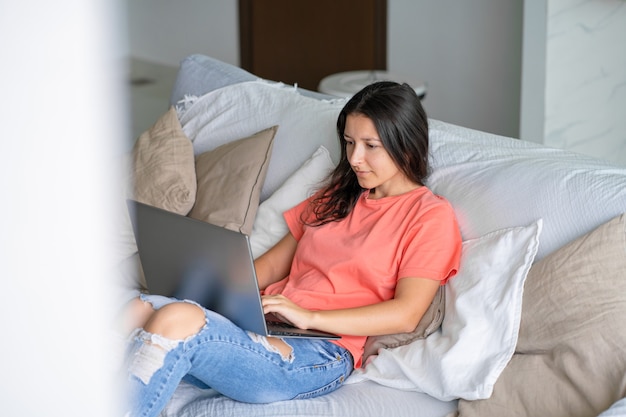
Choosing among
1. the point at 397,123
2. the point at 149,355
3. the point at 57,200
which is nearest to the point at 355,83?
the point at 397,123

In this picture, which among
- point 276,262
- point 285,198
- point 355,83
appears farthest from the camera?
point 355,83

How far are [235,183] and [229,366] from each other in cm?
76

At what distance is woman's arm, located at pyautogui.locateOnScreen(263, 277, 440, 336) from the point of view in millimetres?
1603

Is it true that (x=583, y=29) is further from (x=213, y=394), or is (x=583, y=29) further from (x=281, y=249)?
(x=213, y=394)

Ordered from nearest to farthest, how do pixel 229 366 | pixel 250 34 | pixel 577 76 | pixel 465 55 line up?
pixel 229 366 < pixel 577 76 < pixel 465 55 < pixel 250 34

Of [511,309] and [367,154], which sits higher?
[367,154]

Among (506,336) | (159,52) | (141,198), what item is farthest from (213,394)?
(159,52)

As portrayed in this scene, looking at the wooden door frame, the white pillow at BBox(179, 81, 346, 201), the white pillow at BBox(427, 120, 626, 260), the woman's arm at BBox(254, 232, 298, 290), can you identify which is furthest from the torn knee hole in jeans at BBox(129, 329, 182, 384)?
the wooden door frame

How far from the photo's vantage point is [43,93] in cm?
29

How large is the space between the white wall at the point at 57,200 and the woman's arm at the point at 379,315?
1.29m

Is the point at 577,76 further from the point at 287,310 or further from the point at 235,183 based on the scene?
the point at 287,310

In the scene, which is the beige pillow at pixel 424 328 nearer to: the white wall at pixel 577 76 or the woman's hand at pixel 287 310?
the woman's hand at pixel 287 310

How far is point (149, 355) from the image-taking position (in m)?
1.43

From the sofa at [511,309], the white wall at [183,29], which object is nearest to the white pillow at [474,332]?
the sofa at [511,309]
